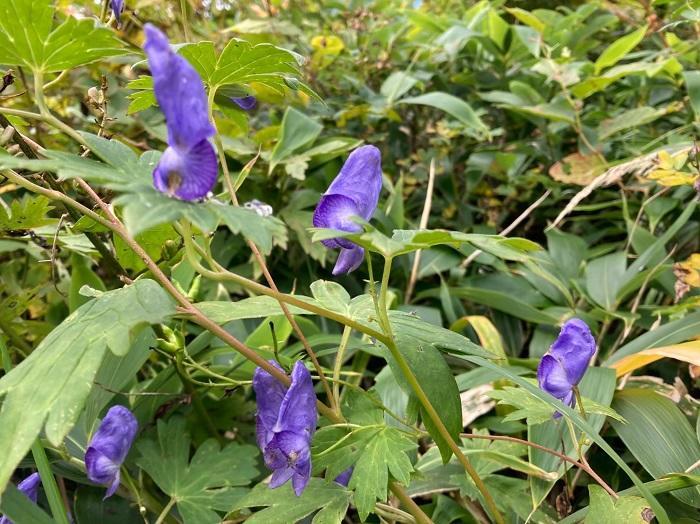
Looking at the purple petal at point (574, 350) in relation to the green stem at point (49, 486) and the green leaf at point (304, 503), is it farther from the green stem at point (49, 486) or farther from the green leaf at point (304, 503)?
the green stem at point (49, 486)

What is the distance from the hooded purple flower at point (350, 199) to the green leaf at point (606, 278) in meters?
0.75

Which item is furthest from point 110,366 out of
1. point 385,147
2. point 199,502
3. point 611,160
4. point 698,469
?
point 611,160

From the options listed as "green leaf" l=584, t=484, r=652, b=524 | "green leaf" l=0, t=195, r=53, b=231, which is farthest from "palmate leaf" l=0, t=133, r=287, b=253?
"green leaf" l=584, t=484, r=652, b=524

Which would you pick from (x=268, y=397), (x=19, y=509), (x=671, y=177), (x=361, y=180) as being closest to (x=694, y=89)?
(x=671, y=177)

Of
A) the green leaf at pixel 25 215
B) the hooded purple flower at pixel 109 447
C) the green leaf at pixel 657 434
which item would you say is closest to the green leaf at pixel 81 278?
the green leaf at pixel 25 215

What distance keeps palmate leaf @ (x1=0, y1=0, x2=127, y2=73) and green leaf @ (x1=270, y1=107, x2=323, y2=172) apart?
2.71 feet

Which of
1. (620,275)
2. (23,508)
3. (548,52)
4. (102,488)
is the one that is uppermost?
(548,52)

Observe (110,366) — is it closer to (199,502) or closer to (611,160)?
(199,502)

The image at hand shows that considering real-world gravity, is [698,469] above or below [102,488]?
above

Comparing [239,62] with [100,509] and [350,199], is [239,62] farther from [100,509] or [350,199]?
[100,509]

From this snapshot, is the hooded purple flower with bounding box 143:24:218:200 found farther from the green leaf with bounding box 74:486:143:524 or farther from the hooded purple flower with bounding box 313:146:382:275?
the green leaf with bounding box 74:486:143:524

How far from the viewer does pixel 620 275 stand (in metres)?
1.27

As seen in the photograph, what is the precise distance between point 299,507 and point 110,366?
38 cm

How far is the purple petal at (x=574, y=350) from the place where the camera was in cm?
73
